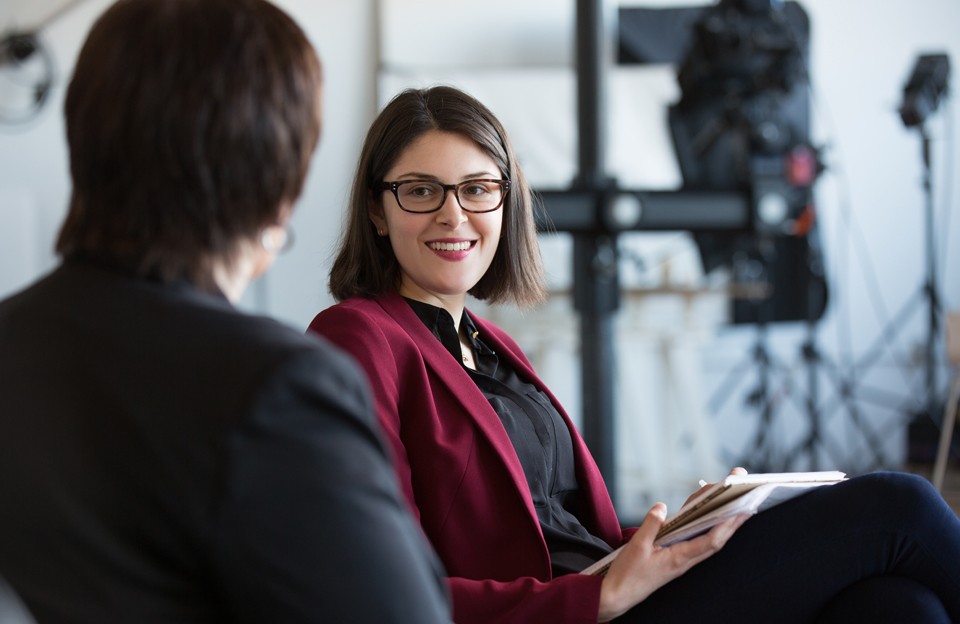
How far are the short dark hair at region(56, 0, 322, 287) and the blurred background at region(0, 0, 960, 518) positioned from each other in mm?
3374

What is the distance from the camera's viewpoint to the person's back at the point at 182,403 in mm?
661

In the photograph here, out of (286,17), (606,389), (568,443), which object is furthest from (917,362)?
(286,17)

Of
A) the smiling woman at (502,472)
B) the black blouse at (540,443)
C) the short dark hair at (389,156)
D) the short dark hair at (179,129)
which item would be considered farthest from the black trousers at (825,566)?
the short dark hair at (179,129)

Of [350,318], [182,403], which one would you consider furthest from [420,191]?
[182,403]

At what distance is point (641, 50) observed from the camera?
4754mm

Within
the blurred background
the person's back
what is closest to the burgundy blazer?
the person's back

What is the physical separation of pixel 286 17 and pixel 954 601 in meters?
1.00

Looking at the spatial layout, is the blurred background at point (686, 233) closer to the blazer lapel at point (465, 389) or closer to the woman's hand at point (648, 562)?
the blazer lapel at point (465, 389)

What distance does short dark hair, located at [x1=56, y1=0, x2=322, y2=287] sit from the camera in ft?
2.39

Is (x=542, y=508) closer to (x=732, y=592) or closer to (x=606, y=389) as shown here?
(x=732, y=592)

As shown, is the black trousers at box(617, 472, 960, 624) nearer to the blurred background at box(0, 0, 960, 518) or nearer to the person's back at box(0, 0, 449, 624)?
the person's back at box(0, 0, 449, 624)

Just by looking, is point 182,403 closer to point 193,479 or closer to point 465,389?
point 193,479

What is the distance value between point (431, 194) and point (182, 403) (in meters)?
0.88

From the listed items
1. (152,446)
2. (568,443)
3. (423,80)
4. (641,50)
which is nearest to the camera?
(152,446)
